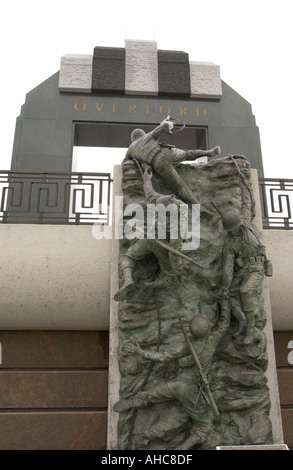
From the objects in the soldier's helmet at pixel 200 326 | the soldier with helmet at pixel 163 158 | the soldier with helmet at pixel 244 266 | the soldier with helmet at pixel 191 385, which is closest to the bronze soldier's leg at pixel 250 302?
the soldier with helmet at pixel 244 266

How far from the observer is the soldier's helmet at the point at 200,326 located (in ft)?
13.1

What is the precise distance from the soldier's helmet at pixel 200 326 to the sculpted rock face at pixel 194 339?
10 millimetres

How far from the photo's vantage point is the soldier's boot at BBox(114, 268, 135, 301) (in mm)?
4117

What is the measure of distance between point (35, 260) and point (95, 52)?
14.9 ft

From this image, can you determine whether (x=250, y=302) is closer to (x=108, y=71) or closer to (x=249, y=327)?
(x=249, y=327)

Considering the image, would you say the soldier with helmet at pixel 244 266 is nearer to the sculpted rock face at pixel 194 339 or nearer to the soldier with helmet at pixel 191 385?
the sculpted rock face at pixel 194 339

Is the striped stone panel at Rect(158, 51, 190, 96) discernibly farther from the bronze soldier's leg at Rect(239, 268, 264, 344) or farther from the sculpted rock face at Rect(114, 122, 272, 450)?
the bronze soldier's leg at Rect(239, 268, 264, 344)

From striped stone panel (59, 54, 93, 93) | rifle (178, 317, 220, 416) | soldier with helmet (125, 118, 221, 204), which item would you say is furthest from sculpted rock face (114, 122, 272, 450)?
striped stone panel (59, 54, 93, 93)

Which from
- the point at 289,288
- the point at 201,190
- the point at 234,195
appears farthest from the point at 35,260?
the point at 289,288

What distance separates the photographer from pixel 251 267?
4.36m

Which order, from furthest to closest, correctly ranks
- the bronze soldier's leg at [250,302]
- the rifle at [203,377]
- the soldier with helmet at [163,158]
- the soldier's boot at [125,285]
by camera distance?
the soldier with helmet at [163,158], the bronze soldier's leg at [250,302], the soldier's boot at [125,285], the rifle at [203,377]

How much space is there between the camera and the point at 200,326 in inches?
157

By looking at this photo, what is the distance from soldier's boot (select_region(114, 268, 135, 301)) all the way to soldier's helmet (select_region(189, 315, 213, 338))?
0.76 meters

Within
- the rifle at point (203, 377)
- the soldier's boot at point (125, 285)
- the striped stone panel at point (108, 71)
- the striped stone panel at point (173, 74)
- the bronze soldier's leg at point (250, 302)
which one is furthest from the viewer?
the striped stone panel at point (173, 74)
